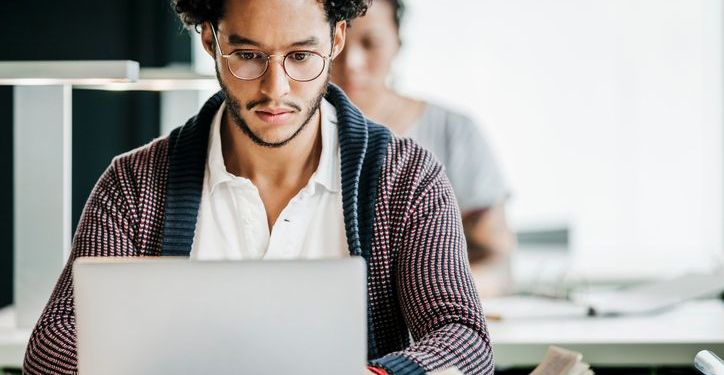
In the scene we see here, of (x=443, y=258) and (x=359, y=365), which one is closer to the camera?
(x=359, y=365)

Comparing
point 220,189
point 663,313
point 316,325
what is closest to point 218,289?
point 316,325

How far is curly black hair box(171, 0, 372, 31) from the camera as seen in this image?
1844 millimetres

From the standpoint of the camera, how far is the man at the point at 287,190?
174 centimetres

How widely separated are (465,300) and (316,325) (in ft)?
1.86

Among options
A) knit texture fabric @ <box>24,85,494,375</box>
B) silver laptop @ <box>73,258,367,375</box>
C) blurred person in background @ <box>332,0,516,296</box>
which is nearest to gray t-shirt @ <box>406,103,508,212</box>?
blurred person in background @ <box>332,0,516,296</box>

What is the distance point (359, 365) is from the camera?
1129mm

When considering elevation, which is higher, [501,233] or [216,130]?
[216,130]

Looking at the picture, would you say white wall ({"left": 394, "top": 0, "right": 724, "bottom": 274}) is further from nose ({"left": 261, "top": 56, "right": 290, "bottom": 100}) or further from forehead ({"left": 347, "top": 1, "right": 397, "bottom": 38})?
nose ({"left": 261, "top": 56, "right": 290, "bottom": 100})

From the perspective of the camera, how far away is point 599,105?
3.91m

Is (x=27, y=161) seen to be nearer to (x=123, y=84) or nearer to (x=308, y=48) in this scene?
(x=123, y=84)

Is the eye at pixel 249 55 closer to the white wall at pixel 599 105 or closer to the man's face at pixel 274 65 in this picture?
the man's face at pixel 274 65

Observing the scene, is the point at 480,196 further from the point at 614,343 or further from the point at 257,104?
the point at 257,104

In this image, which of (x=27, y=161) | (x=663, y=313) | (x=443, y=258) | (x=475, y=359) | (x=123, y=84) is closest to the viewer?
(x=475, y=359)

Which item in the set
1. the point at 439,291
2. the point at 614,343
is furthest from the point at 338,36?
the point at 614,343
